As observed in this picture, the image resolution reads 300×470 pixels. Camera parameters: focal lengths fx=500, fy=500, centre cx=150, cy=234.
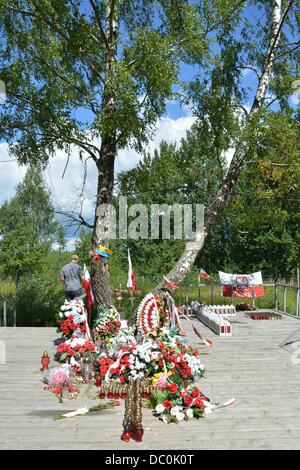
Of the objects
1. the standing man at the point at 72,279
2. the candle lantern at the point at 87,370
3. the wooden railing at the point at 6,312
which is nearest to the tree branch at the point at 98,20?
the standing man at the point at 72,279

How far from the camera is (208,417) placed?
20.2 ft

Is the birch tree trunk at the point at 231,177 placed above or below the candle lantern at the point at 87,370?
above

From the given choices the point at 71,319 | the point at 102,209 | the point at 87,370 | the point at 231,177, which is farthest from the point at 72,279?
the point at 231,177

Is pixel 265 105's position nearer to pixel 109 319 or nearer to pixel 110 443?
pixel 109 319

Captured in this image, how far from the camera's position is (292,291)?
1162 inches

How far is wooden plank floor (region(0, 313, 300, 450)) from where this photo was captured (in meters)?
5.31

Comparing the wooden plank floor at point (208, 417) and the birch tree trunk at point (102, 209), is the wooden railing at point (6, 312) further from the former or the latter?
the wooden plank floor at point (208, 417)

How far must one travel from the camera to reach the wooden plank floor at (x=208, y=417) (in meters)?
5.31

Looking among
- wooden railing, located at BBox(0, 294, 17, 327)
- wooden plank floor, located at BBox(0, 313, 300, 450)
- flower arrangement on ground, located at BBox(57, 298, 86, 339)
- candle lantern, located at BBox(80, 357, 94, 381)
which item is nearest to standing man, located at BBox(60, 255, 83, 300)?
flower arrangement on ground, located at BBox(57, 298, 86, 339)

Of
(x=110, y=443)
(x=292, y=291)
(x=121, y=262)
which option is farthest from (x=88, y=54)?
(x=121, y=262)

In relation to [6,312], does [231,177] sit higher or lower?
higher

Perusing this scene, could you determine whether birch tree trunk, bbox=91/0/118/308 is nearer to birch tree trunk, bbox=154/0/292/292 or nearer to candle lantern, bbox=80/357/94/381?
birch tree trunk, bbox=154/0/292/292

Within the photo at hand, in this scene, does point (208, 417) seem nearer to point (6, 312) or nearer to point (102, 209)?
point (102, 209)

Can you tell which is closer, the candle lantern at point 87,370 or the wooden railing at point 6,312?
the candle lantern at point 87,370
